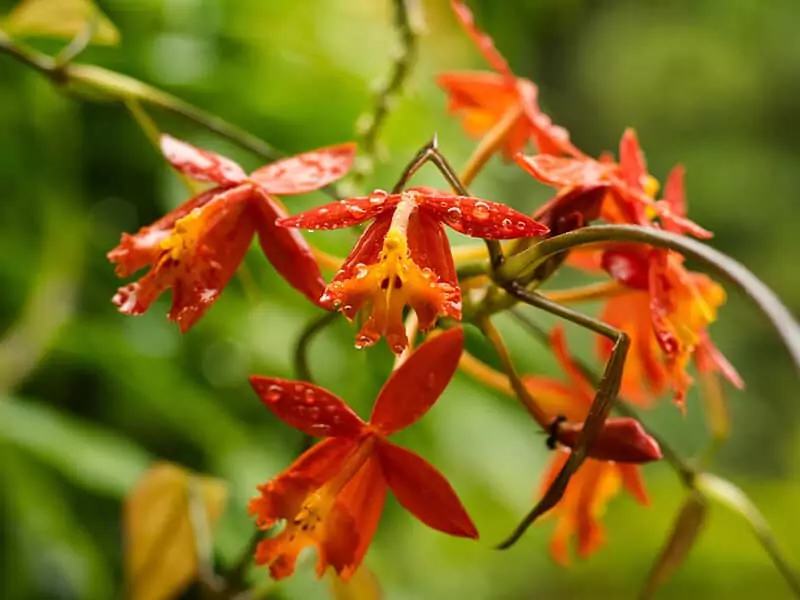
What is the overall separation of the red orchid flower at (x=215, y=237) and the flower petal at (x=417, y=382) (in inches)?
1.5

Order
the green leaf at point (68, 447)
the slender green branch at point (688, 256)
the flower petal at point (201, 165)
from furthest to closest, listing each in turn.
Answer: the green leaf at point (68, 447), the flower petal at point (201, 165), the slender green branch at point (688, 256)

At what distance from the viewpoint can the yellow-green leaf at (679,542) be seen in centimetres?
35

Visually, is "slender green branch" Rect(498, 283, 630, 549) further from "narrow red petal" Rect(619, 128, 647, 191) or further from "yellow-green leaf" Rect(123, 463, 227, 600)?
"yellow-green leaf" Rect(123, 463, 227, 600)

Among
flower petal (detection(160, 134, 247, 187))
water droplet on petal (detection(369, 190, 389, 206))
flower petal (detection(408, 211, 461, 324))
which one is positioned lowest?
flower petal (detection(160, 134, 247, 187))

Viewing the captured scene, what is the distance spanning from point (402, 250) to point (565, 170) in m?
0.07

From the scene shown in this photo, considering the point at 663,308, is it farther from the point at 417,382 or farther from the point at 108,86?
the point at 108,86

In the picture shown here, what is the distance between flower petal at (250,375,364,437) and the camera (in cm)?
26

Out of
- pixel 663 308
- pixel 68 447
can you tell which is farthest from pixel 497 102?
pixel 68 447

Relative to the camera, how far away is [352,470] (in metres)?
0.26

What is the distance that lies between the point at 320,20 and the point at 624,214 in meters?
0.73

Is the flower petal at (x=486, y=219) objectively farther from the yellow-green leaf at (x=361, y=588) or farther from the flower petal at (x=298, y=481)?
the yellow-green leaf at (x=361, y=588)

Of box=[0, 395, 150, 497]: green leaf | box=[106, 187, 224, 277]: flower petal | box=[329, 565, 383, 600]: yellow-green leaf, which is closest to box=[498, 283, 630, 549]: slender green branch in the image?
box=[106, 187, 224, 277]: flower petal

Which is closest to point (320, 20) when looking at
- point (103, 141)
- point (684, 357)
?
point (103, 141)

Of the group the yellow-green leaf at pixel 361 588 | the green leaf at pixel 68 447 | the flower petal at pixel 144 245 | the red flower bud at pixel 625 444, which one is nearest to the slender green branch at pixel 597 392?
the red flower bud at pixel 625 444
